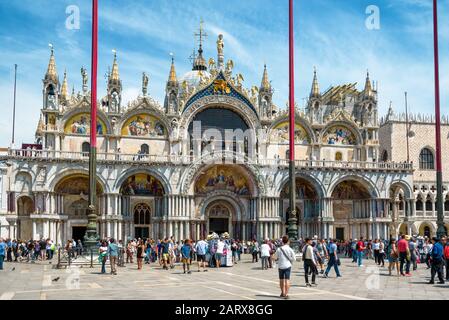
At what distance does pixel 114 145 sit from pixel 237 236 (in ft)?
43.0

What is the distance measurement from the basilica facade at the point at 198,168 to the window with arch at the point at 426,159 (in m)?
9.50

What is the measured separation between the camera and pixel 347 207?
54.0 meters

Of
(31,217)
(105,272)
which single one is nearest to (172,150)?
(31,217)

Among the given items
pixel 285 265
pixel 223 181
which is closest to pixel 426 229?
pixel 223 181

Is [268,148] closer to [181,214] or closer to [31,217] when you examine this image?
[181,214]

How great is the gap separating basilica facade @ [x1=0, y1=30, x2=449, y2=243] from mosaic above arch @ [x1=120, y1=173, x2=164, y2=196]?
9cm

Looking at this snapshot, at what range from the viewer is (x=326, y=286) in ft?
68.4

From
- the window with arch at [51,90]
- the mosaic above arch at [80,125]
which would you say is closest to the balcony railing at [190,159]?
the mosaic above arch at [80,125]

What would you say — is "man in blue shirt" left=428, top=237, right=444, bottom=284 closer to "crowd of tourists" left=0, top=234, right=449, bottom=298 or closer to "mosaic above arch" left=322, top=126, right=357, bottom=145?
"crowd of tourists" left=0, top=234, right=449, bottom=298

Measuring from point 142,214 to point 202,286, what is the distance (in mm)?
29777

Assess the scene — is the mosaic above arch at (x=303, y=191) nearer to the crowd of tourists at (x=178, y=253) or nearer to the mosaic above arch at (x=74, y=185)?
the crowd of tourists at (x=178, y=253)

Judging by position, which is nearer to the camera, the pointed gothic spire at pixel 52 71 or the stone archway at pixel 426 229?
the pointed gothic spire at pixel 52 71

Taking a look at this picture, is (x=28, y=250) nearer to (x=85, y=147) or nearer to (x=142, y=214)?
(x=85, y=147)

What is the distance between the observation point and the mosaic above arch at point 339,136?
180 feet
